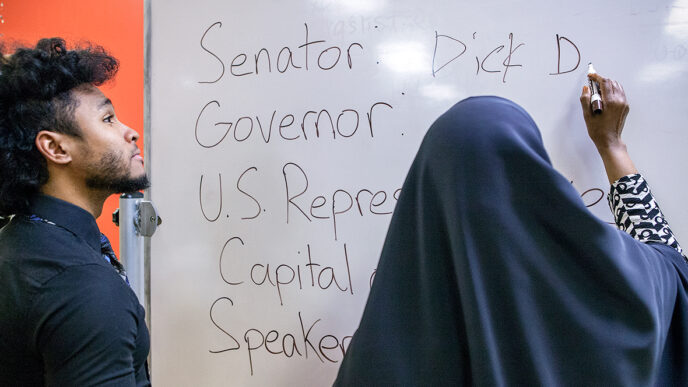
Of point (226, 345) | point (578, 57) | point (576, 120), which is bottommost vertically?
point (226, 345)

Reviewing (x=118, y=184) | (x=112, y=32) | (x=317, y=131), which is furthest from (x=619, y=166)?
(x=112, y=32)

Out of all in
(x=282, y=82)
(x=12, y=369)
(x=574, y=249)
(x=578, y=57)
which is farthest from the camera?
(x=282, y=82)

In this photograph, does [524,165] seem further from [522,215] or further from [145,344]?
A: [145,344]

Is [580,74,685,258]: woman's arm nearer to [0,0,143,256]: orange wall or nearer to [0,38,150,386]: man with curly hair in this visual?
[0,38,150,386]: man with curly hair

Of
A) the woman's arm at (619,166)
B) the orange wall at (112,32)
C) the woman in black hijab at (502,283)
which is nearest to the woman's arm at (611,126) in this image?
the woman's arm at (619,166)

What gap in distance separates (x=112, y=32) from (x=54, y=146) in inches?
32.9

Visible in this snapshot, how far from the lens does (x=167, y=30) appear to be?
105cm

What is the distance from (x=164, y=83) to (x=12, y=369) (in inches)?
26.2

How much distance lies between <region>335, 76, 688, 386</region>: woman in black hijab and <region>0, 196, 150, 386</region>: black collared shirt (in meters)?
0.32

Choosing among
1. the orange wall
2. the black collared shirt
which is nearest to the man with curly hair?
the black collared shirt

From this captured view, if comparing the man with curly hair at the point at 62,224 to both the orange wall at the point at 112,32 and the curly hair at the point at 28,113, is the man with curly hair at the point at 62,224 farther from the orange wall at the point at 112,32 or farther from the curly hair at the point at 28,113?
the orange wall at the point at 112,32

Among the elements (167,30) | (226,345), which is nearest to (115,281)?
(226,345)

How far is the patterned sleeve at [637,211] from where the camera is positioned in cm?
69

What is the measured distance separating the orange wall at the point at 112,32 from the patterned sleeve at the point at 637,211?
124cm
